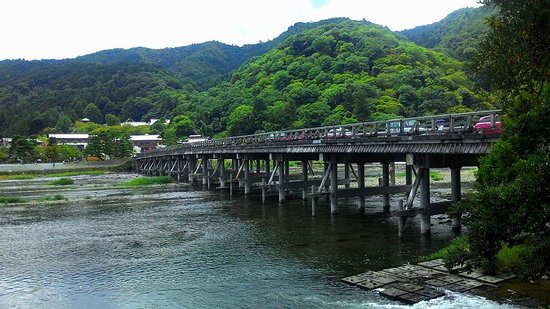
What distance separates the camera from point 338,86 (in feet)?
348

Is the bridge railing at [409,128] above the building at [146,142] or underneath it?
underneath

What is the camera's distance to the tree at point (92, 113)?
593 feet

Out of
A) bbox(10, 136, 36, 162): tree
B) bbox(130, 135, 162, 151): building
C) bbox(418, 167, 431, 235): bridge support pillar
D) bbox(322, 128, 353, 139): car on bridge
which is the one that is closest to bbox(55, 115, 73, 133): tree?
bbox(130, 135, 162, 151): building

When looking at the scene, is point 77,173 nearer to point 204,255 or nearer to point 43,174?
point 43,174

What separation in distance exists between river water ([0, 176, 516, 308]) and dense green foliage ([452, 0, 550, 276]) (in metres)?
2.74

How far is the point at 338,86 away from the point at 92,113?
367ft

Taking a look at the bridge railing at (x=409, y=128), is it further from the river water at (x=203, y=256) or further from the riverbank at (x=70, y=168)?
the riverbank at (x=70, y=168)

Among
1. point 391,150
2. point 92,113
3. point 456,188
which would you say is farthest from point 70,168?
point 92,113

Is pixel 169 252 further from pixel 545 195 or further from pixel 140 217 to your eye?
pixel 545 195

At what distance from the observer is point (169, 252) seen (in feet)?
67.4

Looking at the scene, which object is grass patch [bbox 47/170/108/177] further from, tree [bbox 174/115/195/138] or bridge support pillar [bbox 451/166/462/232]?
bridge support pillar [bbox 451/166/462/232]

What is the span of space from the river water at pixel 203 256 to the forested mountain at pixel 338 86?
57179 millimetres

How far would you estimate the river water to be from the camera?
14.1m

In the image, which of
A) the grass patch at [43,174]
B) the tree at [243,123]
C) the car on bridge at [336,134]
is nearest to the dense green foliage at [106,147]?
the grass patch at [43,174]
